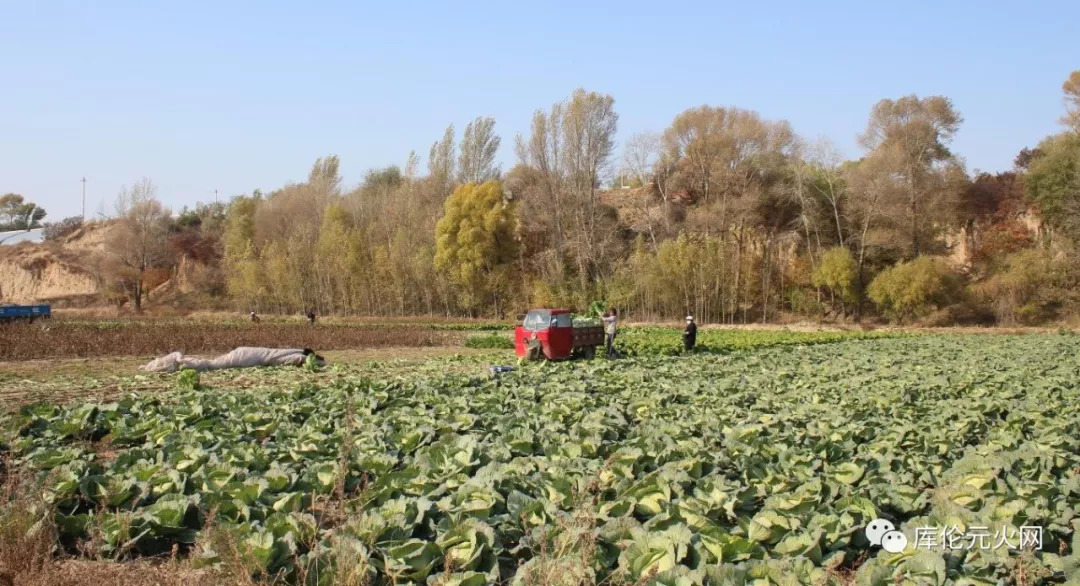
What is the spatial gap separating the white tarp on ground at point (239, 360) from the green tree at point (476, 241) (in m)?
32.2

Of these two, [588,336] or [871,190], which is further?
[871,190]

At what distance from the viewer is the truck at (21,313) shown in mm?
35906

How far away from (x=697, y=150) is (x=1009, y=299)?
20769 mm

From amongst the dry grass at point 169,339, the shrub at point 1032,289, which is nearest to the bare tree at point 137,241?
the dry grass at point 169,339

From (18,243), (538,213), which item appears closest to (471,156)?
(538,213)

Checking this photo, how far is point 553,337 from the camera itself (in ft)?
67.0

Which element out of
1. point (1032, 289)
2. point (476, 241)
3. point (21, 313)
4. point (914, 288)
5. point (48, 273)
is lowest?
point (21, 313)

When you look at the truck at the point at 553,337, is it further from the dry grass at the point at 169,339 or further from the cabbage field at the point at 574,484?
the dry grass at the point at 169,339

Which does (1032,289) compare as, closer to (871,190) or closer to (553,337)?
(871,190)

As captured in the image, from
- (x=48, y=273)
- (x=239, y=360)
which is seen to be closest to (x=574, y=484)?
(x=239, y=360)

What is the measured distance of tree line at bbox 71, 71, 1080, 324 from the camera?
143 feet

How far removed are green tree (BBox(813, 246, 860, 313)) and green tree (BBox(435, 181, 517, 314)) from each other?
21389mm

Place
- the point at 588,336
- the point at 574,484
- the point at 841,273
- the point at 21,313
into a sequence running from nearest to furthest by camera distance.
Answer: the point at 574,484 → the point at 588,336 → the point at 21,313 → the point at 841,273

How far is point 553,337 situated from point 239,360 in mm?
8359
